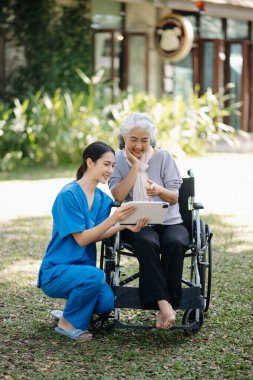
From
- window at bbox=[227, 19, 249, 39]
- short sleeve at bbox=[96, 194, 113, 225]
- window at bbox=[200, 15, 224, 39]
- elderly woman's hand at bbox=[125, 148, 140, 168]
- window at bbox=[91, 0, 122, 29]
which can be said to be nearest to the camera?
short sleeve at bbox=[96, 194, 113, 225]

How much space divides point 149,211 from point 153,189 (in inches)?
11.3

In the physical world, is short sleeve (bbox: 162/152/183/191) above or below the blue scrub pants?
above

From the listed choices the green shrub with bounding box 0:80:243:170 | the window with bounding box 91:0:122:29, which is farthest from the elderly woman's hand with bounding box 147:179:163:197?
the window with bounding box 91:0:122:29

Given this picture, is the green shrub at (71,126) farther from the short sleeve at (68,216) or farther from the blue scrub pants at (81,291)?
the blue scrub pants at (81,291)

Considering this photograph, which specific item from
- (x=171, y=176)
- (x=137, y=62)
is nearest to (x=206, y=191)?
(x=171, y=176)

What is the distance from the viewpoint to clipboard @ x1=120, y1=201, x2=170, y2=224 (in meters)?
4.94

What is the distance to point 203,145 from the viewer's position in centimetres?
1476

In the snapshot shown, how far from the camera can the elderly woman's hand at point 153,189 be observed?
5246mm

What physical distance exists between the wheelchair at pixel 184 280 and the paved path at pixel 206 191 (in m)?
3.58

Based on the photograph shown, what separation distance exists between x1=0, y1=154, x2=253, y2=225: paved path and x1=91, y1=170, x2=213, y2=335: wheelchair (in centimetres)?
358

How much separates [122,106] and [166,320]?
9611mm

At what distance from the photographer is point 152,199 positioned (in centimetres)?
537

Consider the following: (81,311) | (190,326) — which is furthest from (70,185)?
(190,326)

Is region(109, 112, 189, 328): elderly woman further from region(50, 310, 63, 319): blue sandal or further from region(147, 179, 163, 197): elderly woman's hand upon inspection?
region(50, 310, 63, 319): blue sandal
